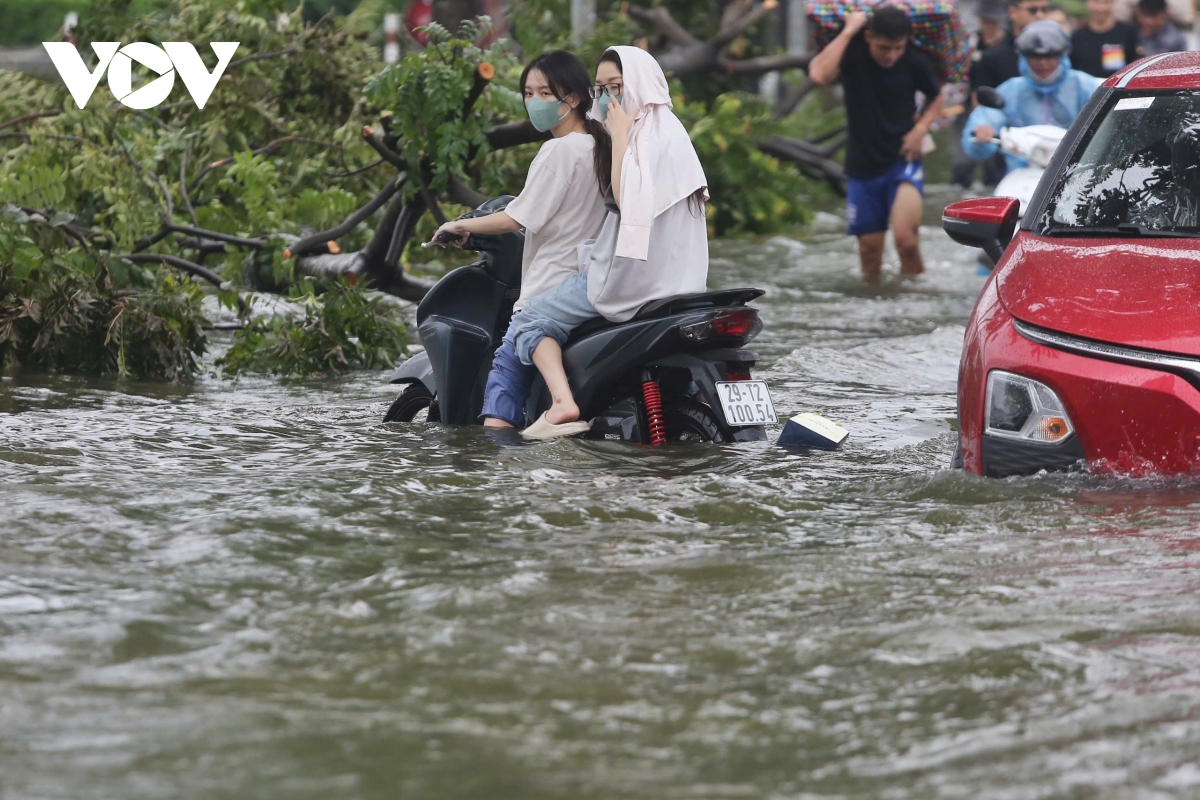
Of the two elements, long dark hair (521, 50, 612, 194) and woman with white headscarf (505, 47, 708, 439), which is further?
long dark hair (521, 50, 612, 194)

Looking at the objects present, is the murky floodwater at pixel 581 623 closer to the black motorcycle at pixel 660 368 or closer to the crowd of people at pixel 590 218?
the black motorcycle at pixel 660 368

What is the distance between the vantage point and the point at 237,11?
12.9 meters

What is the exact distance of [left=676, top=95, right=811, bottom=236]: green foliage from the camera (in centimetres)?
1670

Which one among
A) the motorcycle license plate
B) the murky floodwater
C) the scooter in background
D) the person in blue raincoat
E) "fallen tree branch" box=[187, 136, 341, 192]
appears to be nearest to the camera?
the murky floodwater

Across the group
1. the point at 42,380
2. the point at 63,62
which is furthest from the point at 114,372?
the point at 63,62

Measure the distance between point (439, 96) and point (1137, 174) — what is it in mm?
4079

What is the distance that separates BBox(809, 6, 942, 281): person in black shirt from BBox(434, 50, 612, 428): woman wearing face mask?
5.97 m

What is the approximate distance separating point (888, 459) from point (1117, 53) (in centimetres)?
1051

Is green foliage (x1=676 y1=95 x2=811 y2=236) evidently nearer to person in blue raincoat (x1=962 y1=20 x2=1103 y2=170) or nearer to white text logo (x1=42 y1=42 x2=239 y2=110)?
person in blue raincoat (x1=962 y1=20 x2=1103 y2=170)

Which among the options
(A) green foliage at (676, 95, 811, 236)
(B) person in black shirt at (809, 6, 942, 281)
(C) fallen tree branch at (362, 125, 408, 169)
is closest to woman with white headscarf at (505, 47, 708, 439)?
(C) fallen tree branch at (362, 125, 408, 169)

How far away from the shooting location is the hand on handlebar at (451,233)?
6859mm

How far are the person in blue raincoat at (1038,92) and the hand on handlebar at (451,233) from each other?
581cm

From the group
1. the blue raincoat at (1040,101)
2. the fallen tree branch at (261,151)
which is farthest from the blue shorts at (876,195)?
the fallen tree branch at (261,151)

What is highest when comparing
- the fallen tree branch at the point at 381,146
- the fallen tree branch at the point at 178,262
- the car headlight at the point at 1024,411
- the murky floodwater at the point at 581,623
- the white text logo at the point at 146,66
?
the white text logo at the point at 146,66
